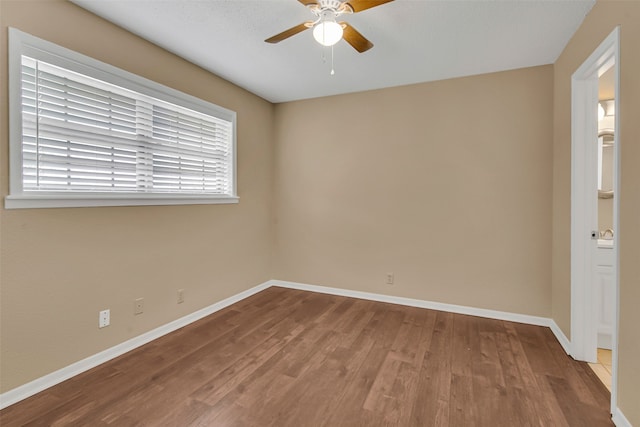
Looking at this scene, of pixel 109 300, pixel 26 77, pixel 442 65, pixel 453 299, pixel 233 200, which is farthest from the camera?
pixel 233 200

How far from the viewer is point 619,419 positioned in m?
1.57

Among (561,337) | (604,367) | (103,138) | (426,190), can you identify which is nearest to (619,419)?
(604,367)

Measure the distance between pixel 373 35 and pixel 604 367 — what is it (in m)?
3.11

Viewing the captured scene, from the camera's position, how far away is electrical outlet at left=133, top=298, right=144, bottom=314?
2.43 metres

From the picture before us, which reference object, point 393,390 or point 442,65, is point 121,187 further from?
point 442,65

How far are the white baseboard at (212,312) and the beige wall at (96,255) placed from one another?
52 millimetres

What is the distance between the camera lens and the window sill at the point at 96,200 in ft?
5.86

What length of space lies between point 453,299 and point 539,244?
1.01m

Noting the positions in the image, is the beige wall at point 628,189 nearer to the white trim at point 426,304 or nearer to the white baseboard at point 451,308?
the white baseboard at point 451,308

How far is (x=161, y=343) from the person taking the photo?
2.51m

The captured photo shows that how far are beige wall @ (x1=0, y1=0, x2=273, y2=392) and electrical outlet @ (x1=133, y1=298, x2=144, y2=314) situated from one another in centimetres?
4

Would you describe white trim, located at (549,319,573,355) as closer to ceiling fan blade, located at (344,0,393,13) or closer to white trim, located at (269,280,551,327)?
white trim, located at (269,280,551,327)

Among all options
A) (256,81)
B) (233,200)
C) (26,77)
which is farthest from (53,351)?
(256,81)

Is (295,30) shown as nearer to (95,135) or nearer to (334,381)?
(95,135)
